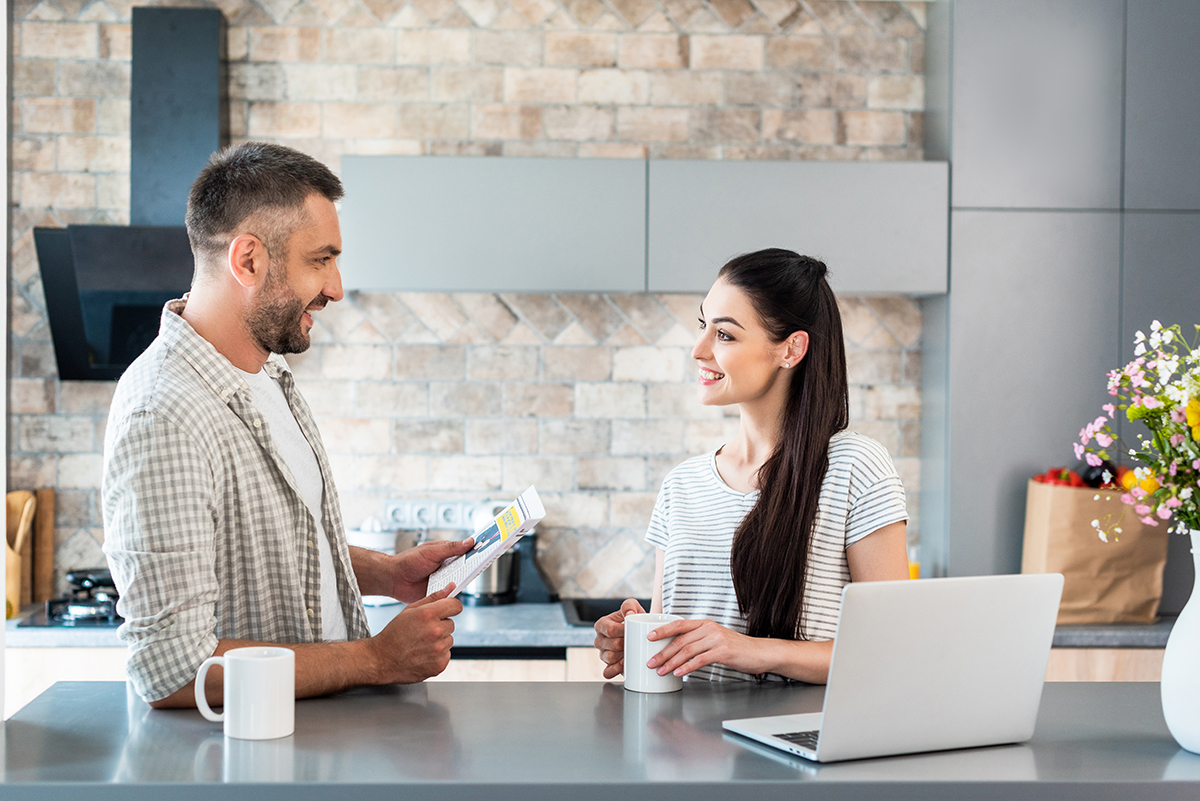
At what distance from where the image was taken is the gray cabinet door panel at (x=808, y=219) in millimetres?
2906

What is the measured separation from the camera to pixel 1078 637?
2744mm

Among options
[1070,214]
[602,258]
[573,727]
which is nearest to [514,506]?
[573,727]

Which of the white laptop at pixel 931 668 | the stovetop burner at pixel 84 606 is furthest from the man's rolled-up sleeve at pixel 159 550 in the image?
the stovetop burner at pixel 84 606

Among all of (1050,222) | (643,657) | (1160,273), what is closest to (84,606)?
(643,657)

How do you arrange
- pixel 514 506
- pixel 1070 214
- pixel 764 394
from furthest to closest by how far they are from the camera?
1. pixel 1070 214
2. pixel 764 394
3. pixel 514 506

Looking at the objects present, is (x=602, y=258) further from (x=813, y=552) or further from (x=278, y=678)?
(x=278, y=678)

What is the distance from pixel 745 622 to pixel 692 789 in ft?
2.14

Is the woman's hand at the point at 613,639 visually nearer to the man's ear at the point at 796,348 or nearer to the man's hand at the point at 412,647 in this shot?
the man's hand at the point at 412,647

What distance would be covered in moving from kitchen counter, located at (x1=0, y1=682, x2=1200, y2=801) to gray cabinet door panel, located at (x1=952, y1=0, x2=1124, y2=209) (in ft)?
6.74

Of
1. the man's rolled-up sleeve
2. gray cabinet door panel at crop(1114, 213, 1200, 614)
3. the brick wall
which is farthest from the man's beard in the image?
gray cabinet door panel at crop(1114, 213, 1200, 614)

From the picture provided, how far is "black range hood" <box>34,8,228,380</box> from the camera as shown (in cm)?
295

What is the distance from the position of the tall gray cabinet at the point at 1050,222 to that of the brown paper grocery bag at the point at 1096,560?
20 centimetres

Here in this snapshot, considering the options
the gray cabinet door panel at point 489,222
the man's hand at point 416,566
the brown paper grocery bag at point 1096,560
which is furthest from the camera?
the gray cabinet door panel at point 489,222

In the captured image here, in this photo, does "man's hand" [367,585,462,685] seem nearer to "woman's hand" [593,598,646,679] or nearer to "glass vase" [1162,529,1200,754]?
"woman's hand" [593,598,646,679]
